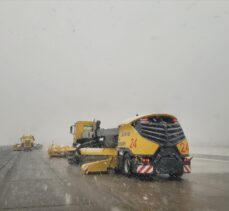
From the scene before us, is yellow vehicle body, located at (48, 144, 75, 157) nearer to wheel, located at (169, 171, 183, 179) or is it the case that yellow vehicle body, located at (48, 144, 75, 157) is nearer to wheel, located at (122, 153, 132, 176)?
wheel, located at (122, 153, 132, 176)

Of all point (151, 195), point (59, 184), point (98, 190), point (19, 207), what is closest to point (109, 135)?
point (59, 184)

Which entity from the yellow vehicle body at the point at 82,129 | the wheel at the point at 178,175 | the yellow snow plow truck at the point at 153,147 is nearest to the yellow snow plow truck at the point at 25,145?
the yellow vehicle body at the point at 82,129

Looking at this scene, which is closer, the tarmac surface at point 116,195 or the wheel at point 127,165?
the tarmac surface at point 116,195

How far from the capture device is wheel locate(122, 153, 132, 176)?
1342cm

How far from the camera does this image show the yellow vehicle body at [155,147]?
12445mm

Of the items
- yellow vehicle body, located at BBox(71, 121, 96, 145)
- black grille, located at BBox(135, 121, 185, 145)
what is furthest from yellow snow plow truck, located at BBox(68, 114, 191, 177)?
yellow vehicle body, located at BBox(71, 121, 96, 145)

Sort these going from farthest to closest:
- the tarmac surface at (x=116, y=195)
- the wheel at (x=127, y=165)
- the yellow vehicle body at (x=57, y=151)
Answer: the yellow vehicle body at (x=57, y=151), the wheel at (x=127, y=165), the tarmac surface at (x=116, y=195)

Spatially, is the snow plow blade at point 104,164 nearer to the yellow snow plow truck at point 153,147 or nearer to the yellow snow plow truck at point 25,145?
the yellow snow plow truck at point 153,147

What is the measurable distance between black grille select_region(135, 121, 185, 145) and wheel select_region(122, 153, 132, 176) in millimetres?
1399

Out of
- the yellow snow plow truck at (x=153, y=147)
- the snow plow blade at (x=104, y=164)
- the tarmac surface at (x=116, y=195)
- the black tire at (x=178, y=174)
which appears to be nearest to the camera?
the tarmac surface at (x=116, y=195)

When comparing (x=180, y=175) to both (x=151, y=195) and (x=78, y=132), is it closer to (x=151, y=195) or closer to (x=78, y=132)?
(x=151, y=195)

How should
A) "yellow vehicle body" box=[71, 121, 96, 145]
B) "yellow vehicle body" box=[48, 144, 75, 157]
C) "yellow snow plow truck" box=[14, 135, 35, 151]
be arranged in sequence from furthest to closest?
"yellow snow plow truck" box=[14, 135, 35, 151] < "yellow vehicle body" box=[48, 144, 75, 157] < "yellow vehicle body" box=[71, 121, 96, 145]

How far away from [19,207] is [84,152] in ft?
38.0

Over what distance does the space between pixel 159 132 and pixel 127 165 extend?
2.11 metres
